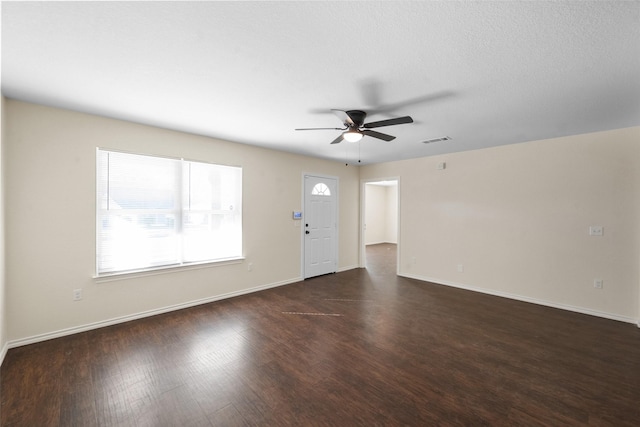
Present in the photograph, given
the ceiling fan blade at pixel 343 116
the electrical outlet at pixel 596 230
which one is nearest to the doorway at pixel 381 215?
the electrical outlet at pixel 596 230

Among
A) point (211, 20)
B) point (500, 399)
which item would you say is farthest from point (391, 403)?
point (211, 20)

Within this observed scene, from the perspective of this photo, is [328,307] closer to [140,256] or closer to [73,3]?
[140,256]

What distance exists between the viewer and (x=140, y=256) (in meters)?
3.37

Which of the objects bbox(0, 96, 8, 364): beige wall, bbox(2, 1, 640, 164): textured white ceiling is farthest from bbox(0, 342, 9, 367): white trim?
bbox(2, 1, 640, 164): textured white ceiling

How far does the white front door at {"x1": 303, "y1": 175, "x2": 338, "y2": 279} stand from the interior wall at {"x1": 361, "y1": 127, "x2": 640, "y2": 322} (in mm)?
1689

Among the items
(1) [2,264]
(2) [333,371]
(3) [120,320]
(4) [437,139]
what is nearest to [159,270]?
(3) [120,320]

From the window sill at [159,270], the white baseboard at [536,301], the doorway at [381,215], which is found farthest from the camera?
the doorway at [381,215]

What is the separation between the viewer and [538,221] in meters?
3.99

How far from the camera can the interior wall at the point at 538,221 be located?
339 centimetres

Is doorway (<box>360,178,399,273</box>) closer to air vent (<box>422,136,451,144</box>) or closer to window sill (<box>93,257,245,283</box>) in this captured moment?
air vent (<box>422,136,451,144</box>)

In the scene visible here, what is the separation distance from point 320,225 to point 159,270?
308cm

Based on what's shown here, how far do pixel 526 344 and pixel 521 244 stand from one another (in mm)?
1953

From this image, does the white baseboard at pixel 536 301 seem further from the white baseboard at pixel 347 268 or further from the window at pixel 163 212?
the window at pixel 163 212

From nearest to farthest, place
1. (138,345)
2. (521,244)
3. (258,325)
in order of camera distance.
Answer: (138,345), (258,325), (521,244)
